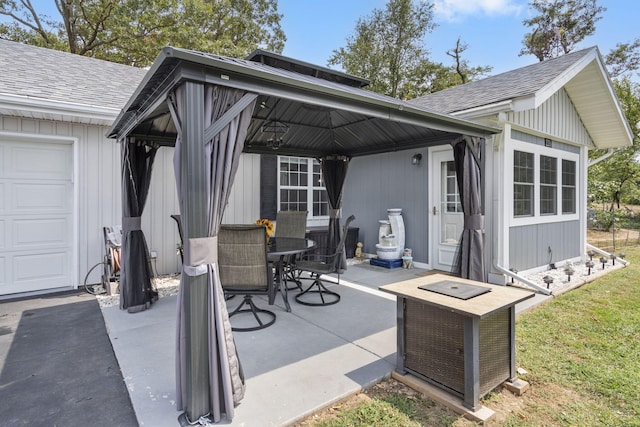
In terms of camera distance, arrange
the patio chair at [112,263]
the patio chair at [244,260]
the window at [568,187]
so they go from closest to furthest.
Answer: the patio chair at [244,260] < the patio chair at [112,263] < the window at [568,187]

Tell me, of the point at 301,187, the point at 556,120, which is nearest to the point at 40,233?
the point at 301,187

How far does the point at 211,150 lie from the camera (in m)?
2.12

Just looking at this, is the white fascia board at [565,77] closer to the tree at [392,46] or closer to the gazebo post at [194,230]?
the gazebo post at [194,230]

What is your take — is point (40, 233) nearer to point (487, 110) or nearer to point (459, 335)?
point (459, 335)

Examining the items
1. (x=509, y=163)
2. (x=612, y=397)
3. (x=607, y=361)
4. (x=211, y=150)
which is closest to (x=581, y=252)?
(x=509, y=163)

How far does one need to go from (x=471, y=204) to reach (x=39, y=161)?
602 cm

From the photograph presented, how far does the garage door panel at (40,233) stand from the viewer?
4.64m

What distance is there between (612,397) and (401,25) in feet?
57.7

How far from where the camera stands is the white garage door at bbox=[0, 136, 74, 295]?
4.55m

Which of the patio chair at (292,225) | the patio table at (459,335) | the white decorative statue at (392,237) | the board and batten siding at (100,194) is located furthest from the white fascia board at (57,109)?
the white decorative statue at (392,237)

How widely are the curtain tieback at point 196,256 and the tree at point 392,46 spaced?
16.2 metres

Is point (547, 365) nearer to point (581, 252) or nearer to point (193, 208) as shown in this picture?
point (193, 208)

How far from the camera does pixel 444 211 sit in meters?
6.00

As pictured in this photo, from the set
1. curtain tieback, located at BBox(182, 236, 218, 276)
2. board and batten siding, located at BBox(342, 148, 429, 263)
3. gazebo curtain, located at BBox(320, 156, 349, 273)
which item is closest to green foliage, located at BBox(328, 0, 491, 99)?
board and batten siding, located at BBox(342, 148, 429, 263)
